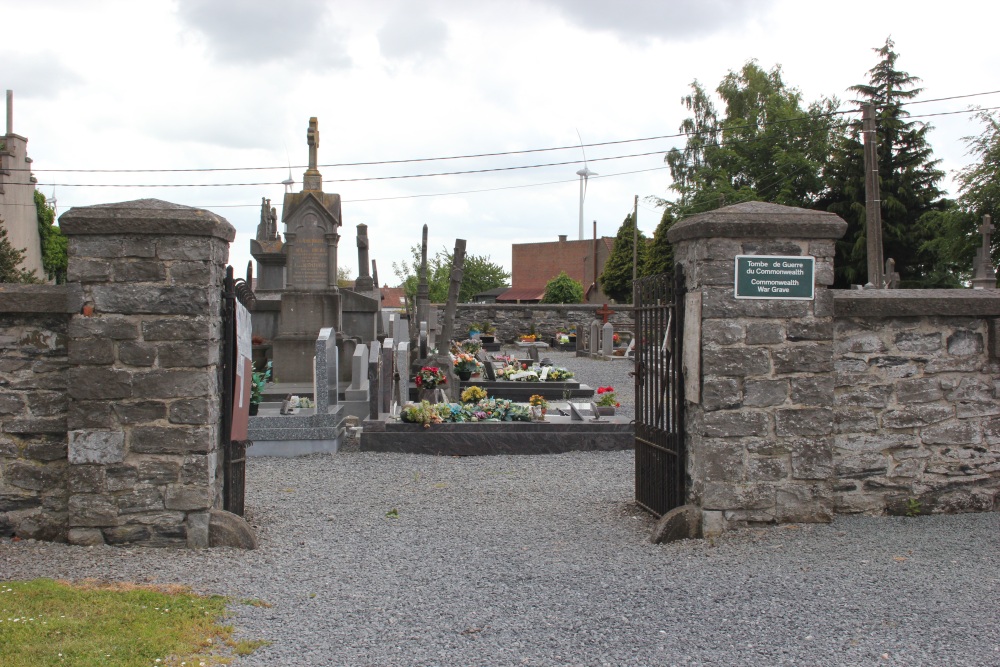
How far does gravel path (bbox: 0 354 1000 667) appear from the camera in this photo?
13.0 ft

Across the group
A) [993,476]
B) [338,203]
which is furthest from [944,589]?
[338,203]

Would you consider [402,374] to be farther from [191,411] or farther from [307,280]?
[191,411]

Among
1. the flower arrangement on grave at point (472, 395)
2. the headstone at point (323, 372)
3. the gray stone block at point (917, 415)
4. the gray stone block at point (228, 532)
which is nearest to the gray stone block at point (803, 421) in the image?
the gray stone block at point (917, 415)

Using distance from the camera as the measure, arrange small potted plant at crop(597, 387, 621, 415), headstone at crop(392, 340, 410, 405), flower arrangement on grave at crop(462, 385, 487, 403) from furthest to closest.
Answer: flower arrangement on grave at crop(462, 385, 487, 403)
headstone at crop(392, 340, 410, 405)
small potted plant at crop(597, 387, 621, 415)

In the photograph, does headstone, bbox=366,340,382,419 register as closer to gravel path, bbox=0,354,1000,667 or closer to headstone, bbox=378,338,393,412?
headstone, bbox=378,338,393,412

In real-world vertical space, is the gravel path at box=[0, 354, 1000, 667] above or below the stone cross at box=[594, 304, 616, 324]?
below

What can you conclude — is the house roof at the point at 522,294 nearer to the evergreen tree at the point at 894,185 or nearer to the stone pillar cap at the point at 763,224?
the evergreen tree at the point at 894,185

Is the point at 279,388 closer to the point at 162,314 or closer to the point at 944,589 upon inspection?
the point at 162,314

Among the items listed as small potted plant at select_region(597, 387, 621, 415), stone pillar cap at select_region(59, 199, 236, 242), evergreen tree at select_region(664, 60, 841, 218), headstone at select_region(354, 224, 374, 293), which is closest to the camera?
stone pillar cap at select_region(59, 199, 236, 242)

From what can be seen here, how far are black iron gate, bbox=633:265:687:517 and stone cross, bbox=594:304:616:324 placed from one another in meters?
24.2

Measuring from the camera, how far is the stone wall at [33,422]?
5453mm

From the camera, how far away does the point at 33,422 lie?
5461mm

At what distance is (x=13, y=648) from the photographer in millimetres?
3693

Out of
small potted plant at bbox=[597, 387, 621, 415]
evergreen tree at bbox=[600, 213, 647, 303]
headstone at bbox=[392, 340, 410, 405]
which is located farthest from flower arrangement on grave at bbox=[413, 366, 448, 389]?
evergreen tree at bbox=[600, 213, 647, 303]
